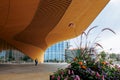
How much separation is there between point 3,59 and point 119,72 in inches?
1924

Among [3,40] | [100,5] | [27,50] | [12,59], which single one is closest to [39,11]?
[100,5]

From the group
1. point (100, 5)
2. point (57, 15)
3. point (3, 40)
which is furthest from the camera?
point (3, 40)

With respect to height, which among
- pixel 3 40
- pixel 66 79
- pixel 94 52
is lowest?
pixel 66 79

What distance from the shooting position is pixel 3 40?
45.9 meters

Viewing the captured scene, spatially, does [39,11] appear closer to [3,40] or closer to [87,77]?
[87,77]

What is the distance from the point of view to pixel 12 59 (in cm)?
5362

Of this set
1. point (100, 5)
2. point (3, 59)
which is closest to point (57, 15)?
point (100, 5)

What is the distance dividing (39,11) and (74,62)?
61.5 ft

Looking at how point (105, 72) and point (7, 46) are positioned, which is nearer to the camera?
point (105, 72)

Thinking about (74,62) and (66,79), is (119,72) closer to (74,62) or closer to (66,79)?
(74,62)

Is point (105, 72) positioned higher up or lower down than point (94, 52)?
lower down

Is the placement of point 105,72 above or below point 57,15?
below

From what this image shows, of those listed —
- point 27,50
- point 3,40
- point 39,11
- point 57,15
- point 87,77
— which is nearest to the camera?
point 87,77

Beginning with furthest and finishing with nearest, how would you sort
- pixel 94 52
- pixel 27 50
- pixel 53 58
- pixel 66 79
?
1. pixel 53 58
2. pixel 27 50
3. pixel 94 52
4. pixel 66 79
